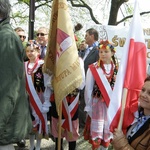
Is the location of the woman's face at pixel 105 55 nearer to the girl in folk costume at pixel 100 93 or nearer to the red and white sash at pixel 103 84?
the girl in folk costume at pixel 100 93

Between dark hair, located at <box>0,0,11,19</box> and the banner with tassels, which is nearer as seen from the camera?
dark hair, located at <box>0,0,11,19</box>

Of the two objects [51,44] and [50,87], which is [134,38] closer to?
[51,44]

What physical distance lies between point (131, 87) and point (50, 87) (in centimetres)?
184

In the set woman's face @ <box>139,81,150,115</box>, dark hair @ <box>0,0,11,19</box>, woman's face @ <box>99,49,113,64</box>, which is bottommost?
woman's face @ <box>139,81,150,115</box>

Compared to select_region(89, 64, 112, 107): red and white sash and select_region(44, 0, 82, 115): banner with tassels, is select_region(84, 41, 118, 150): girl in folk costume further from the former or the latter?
select_region(44, 0, 82, 115): banner with tassels

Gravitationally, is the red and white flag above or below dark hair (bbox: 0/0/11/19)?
below

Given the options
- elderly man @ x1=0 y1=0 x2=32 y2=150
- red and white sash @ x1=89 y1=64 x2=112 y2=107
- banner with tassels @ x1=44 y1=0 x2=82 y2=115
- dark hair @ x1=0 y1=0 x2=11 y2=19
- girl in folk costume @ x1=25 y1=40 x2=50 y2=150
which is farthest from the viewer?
girl in folk costume @ x1=25 y1=40 x2=50 y2=150

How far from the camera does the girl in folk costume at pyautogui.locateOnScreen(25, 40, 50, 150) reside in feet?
13.6

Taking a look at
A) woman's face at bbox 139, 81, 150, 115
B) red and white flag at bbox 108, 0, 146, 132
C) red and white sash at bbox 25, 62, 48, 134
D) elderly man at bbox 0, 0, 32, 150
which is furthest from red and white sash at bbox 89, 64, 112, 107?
elderly man at bbox 0, 0, 32, 150

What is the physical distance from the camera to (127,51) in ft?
7.75

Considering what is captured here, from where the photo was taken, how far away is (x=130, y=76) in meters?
2.35

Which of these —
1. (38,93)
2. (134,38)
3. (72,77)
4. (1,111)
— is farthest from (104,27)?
(1,111)

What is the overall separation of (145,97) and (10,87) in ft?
3.34

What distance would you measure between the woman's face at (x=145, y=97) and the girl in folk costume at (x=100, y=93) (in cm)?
175
